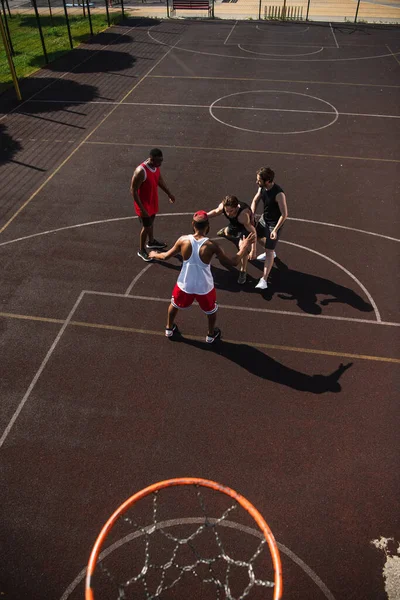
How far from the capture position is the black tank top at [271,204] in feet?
25.0

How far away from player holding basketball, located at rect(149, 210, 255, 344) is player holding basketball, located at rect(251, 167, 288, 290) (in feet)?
4.61

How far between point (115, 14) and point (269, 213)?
1079 inches

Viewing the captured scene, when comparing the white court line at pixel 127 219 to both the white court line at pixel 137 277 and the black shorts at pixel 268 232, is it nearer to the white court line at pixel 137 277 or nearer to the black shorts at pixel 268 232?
the white court line at pixel 137 277

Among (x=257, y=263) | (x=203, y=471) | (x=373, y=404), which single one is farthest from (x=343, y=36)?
(x=203, y=471)

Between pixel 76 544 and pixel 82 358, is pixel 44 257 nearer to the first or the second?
pixel 82 358

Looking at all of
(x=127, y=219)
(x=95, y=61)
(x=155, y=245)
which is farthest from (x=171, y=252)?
(x=95, y=61)

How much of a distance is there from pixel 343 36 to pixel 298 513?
26.2 m

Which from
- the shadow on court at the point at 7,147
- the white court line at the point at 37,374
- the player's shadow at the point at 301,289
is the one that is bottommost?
the white court line at the point at 37,374

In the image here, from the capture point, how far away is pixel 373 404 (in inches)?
257

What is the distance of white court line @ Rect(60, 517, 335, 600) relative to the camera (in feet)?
15.7

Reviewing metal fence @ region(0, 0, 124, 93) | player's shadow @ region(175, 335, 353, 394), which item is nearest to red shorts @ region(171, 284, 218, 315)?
player's shadow @ region(175, 335, 353, 394)

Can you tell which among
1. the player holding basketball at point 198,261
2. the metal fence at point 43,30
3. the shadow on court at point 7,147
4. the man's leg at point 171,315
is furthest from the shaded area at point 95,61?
the player holding basketball at point 198,261

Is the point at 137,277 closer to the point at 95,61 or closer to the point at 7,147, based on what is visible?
the point at 7,147

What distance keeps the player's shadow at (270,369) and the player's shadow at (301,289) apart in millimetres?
1389
